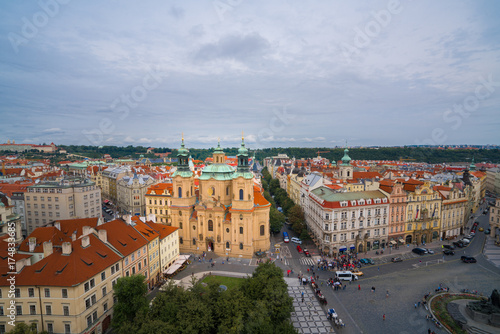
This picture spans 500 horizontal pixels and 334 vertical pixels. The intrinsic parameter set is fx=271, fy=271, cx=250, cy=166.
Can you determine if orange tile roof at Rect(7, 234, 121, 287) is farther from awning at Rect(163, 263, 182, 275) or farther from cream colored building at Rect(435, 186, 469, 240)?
cream colored building at Rect(435, 186, 469, 240)

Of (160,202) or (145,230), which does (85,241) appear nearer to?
(145,230)

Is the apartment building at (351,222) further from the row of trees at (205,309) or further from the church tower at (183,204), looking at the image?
the church tower at (183,204)

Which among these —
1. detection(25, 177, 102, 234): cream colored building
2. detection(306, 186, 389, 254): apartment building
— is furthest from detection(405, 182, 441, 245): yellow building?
detection(25, 177, 102, 234): cream colored building

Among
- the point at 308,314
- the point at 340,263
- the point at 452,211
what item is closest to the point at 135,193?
the point at 340,263

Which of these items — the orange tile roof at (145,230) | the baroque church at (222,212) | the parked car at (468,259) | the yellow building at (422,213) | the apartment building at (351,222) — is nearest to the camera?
the orange tile roof at (145,230)

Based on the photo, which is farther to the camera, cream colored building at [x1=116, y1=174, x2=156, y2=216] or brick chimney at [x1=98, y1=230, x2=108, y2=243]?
cream colored building at [x1=116, y1=174, x2=156, y2=216]

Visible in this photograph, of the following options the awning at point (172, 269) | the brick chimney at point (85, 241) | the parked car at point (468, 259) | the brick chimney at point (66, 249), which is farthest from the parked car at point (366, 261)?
the brick chimney at point (66, 249)
